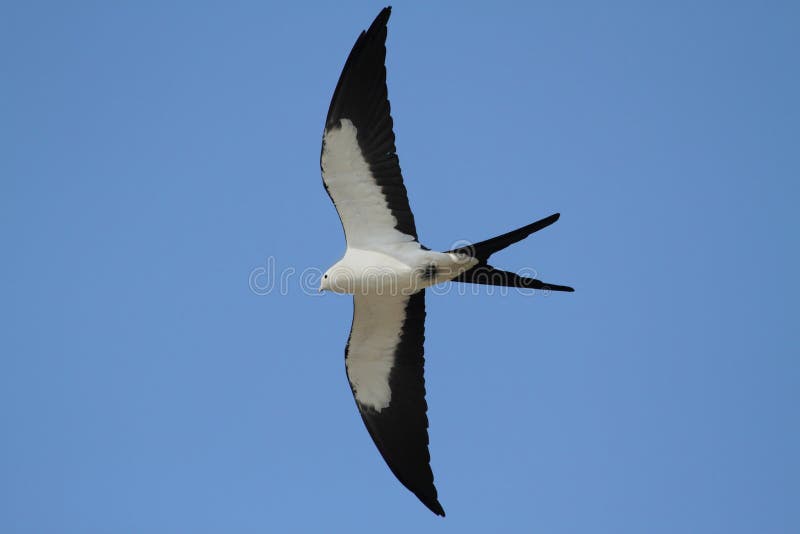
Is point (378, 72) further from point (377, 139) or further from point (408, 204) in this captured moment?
point (408, 204)

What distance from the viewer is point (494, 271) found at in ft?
30.3


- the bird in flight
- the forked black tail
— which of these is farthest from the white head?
the forked black tail

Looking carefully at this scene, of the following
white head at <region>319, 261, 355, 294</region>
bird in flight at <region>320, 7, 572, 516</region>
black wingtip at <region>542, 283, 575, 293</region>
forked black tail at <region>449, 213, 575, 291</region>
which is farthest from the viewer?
white head at <region>319, 261, 355, 294</region>

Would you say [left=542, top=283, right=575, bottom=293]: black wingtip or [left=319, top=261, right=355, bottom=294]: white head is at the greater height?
[left=319, top=261, right=355, bottom=294]: white head


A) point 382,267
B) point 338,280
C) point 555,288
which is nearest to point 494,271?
point 555,288

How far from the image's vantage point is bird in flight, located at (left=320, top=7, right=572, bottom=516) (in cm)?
923

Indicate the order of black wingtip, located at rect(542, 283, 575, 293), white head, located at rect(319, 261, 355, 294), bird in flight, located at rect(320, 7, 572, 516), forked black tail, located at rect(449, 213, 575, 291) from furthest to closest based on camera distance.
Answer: white head, located at rect(319, 261, 355, 294) → bird in flight, located at rect(320, 7, 572, 516) → black wingtip, located at rect(542, 283, 575, 293) → forked black tail, located at rect(449, 213, 575, 291)

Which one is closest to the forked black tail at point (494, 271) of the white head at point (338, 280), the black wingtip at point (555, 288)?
the black wingtip at point (555, 288)

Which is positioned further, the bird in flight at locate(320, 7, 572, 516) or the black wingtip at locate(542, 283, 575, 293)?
the bird in flight at locate(320, 7, 572, 516)

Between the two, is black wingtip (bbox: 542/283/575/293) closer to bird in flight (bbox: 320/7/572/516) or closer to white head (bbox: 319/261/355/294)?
bird in flight (bbox: 320/7/572/516)

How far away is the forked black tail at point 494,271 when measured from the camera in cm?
883

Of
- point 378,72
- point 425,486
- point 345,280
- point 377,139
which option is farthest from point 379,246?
point 425,486

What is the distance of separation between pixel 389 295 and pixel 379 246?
1.75 ft

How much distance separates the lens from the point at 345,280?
9.68 metres
